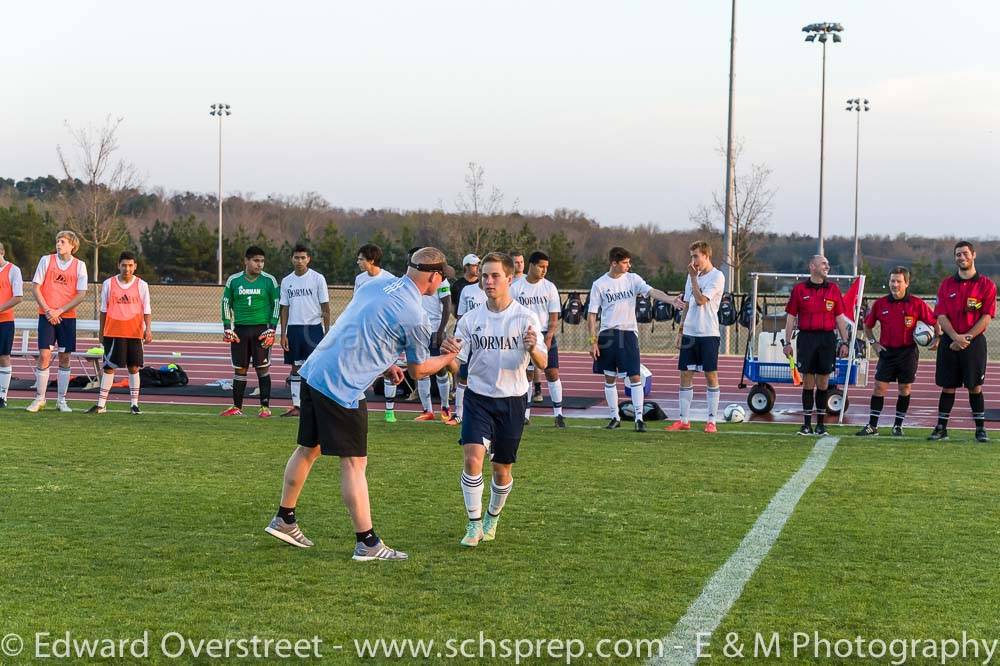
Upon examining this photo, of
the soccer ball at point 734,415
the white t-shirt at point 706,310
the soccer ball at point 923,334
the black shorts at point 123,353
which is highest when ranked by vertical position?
the white t-shirt at point 706,310

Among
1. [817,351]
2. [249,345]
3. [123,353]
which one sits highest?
[817,351]

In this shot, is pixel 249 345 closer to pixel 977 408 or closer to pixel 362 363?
pixel 362 363

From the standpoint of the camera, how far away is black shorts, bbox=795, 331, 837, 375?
12.5 m

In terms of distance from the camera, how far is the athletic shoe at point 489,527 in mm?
6898

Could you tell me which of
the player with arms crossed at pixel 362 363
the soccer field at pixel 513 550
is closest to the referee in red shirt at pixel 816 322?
the soccer field at pixel 513 550

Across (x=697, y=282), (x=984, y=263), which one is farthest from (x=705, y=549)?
(x=984, y=263)

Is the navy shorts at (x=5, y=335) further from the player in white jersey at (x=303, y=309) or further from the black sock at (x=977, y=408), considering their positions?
the black sock at (x=977, y=408)

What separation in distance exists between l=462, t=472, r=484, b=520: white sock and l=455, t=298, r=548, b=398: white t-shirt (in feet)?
1.65

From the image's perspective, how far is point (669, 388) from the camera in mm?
19156

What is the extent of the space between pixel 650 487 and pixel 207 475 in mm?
3504

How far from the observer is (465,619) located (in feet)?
16.9

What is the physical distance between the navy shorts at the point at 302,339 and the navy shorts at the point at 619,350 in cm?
331

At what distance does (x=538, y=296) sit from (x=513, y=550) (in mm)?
6613

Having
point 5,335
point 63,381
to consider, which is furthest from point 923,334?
point 5,335
